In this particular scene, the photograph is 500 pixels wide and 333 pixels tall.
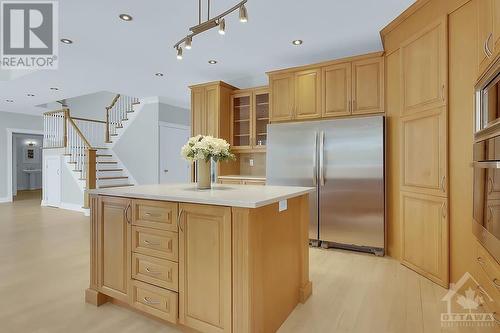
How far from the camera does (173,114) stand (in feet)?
23.2

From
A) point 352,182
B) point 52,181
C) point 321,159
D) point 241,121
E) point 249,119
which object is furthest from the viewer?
point 52,181

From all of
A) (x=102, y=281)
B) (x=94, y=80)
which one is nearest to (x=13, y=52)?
(x=94, y=80)

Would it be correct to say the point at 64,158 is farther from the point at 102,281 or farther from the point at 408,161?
the point at 408,161

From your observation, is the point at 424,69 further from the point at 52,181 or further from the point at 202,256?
the point at 52,181

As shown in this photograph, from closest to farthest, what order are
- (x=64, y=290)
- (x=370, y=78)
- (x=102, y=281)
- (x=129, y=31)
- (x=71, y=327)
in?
(x=71, y=327) < (x=102, y=281) < (x=64, y=290) < (x=129, y=31) < (x=370, y=78)

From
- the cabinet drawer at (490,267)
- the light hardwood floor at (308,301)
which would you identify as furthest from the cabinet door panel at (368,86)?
the cabinet drawer at (490,267)

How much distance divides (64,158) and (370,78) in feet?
22.7

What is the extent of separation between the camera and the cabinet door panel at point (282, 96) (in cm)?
408

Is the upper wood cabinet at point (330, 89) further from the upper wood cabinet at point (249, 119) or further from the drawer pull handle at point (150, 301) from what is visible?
the drawer pull handle at point (150, 301)

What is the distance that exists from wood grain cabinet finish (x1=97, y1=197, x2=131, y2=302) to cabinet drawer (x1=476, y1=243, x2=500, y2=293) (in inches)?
85.3

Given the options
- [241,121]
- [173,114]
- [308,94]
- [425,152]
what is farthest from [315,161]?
[173,114]

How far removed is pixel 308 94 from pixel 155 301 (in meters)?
3.10

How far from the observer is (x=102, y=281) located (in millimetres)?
2223

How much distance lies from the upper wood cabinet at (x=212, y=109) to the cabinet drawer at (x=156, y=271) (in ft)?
9.71
